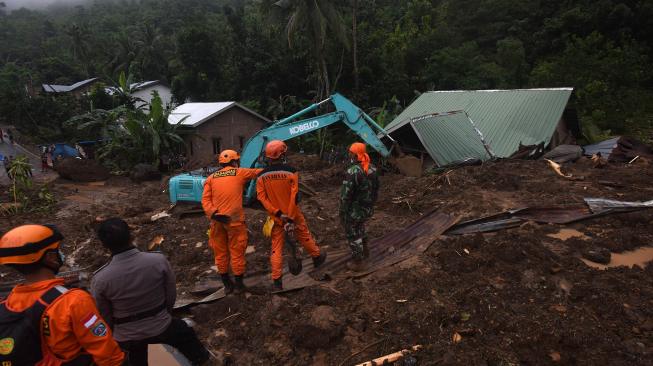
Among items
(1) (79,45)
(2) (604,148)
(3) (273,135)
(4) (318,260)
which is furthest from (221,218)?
(1) (79,45)

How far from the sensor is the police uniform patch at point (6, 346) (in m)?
1.77

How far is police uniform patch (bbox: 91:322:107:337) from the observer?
6.44ft

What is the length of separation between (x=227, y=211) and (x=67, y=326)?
102 inches

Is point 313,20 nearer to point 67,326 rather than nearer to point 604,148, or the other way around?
point 604,148

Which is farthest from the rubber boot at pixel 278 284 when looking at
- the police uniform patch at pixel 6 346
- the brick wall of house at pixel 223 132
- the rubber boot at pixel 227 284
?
the brick wall of house at pixel 223 132

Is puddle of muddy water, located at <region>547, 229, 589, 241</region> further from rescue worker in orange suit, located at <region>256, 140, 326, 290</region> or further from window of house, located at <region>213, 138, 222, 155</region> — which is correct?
window of house, located at <region>213, 138, 222, 155</region>

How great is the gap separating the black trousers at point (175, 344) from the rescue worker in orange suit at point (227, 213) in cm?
156

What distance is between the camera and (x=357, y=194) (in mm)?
5160

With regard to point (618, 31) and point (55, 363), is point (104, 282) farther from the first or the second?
point (618, 31)

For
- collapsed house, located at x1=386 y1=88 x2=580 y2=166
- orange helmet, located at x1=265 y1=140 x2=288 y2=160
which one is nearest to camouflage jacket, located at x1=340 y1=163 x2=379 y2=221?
orange helmet, located at x1=265 y1=140 x2=288 y2=160

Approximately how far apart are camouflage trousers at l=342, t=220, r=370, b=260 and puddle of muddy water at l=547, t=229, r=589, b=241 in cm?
283

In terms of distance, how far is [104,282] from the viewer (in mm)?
2527

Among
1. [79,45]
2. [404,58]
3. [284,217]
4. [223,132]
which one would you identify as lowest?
[223,132]

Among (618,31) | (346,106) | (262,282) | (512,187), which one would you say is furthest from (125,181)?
(618,31)
